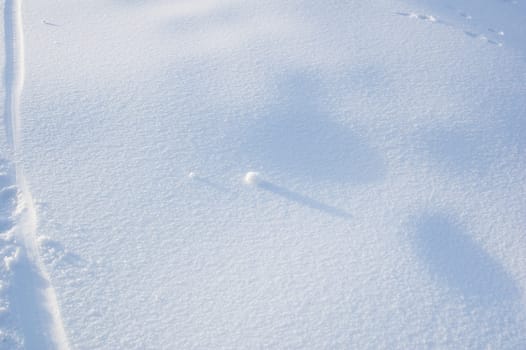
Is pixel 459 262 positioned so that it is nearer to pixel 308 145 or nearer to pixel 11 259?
pixel 308 145

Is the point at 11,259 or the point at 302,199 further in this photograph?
the point at 302,199

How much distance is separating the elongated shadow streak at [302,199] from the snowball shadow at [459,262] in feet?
1.11

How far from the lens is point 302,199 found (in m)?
2.03

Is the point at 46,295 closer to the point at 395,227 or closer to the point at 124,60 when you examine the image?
the point at 395,227

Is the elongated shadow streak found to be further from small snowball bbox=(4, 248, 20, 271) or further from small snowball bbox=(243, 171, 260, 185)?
small snowball bbox=(4, 248, 20, 271)

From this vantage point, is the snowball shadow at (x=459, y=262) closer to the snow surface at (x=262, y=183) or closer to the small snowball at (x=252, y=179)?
the snow surface at (x=262, y=183)

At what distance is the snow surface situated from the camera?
5.35 feet

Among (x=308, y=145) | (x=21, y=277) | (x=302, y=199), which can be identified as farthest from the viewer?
(x=308, y=145)

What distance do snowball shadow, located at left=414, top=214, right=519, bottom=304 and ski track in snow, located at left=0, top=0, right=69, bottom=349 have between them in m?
1.42

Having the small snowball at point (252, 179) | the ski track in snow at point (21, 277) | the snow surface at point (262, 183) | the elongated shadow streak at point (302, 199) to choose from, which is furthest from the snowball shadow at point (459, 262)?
the ski track in snow at point (21, 277)

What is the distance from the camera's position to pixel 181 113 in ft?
8.07

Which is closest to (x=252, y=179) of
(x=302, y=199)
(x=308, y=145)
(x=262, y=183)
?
(x=262, y=183)

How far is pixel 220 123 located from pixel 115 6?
1.74m

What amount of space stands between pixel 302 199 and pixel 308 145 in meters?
0.38
